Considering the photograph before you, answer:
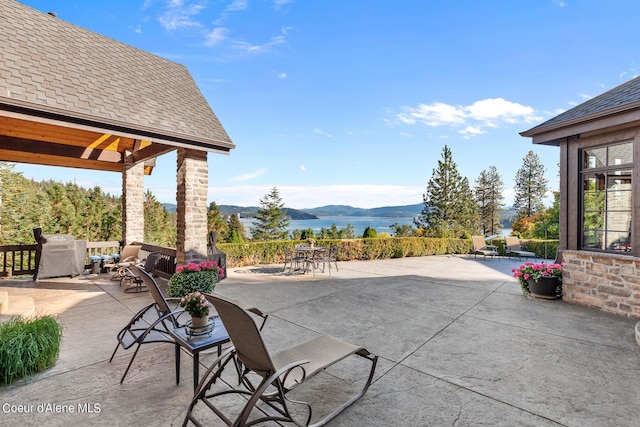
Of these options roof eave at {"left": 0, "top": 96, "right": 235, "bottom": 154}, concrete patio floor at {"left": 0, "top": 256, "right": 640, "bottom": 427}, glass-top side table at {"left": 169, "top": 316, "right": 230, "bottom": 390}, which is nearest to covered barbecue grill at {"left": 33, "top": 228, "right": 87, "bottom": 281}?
concrete patio floor at {"left": 0, "top": 256, "right": 640, "bottom": 427}

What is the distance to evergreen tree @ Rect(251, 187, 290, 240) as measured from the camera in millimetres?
35406

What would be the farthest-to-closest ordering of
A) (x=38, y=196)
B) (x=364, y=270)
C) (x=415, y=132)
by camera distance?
(x=415, y=132), (x=38, y=196), (x=364, y=270)

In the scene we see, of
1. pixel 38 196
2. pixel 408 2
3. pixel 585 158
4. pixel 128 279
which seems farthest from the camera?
pixel 38 196

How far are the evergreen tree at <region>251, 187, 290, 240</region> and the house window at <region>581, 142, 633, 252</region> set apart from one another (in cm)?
3116

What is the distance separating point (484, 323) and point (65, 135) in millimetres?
9094

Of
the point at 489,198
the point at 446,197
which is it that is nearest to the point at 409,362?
the point at 446,197

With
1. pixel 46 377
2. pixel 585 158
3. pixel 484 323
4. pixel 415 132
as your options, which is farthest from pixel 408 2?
pixel 415 132

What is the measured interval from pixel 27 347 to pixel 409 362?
11.8 feet

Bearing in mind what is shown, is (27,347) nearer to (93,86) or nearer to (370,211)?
(93,86)

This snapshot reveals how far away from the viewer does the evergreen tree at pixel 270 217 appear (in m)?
35.4

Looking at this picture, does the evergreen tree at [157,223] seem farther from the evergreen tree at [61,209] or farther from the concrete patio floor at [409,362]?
the concrete patio floor at [409,362]

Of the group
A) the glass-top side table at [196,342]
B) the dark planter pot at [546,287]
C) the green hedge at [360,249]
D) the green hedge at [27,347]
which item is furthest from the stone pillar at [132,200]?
the dark planter pot at [546,287]

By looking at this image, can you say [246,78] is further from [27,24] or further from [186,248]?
[186,248]

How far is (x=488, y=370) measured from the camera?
2.93 m
